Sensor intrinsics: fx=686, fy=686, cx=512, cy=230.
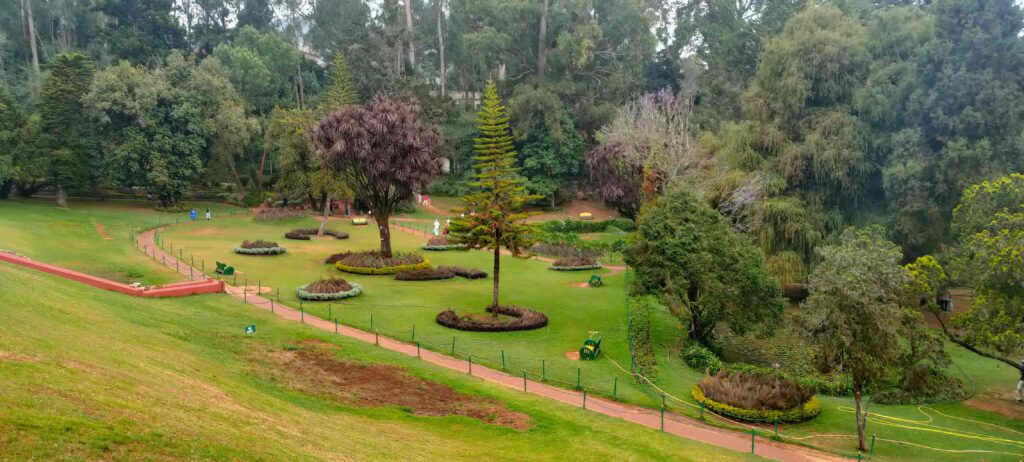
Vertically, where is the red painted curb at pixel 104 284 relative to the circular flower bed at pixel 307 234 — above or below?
below

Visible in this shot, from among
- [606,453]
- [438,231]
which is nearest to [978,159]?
[606,453]

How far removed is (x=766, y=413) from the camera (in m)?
22.5

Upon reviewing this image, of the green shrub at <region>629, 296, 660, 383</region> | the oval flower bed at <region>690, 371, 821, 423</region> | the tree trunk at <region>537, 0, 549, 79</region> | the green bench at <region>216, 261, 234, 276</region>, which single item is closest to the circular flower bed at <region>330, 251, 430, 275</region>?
the green bench at <region>216, 261, 234, 276</region>

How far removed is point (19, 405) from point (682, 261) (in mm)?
24570

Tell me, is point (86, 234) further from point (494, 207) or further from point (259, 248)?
point (494, 207)

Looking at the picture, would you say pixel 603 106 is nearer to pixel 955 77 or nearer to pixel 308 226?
pixel 308 226

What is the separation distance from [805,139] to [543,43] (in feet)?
136

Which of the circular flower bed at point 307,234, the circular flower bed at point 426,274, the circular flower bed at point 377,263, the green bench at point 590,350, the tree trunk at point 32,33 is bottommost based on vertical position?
the green bench at point 590,350

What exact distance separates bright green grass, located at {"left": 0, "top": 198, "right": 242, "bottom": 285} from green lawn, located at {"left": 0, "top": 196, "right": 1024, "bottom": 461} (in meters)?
3.11

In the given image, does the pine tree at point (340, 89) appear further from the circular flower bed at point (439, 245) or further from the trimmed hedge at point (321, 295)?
the trimmed hedge at point (321, 295)

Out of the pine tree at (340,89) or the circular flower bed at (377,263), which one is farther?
the pine tree at (340,89)

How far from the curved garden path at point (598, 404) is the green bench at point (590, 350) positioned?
10.1ft

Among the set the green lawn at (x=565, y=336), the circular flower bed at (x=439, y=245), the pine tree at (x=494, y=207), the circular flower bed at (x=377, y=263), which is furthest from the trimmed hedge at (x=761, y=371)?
the circular flower bed at (x=439, y=245)

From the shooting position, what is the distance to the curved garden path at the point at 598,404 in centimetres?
2020
